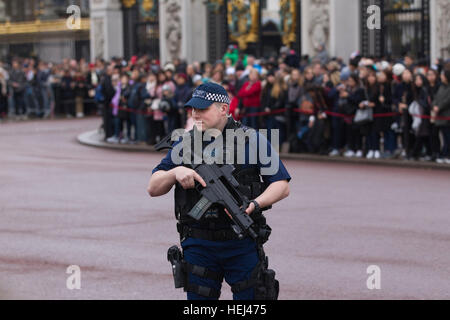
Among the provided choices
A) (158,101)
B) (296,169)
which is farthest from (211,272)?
(158,101)

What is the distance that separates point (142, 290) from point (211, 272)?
276cm

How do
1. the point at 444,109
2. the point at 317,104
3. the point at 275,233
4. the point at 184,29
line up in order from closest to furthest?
the point at 275,233, the point at 444,109, the point at 317,104, the point at 184,29

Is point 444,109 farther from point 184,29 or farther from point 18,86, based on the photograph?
point 18,86

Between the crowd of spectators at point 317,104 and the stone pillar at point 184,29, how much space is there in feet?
22.8

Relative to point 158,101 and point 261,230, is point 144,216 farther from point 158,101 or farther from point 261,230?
point 158,101

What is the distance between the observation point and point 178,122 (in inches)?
953

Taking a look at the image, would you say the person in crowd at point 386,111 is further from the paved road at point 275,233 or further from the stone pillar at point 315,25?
the stone pillar at point 315,25

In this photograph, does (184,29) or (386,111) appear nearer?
(386,111)

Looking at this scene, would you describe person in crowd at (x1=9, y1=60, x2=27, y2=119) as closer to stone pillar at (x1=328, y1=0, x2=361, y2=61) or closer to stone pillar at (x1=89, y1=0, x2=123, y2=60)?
stone pillar at (x1=89, y1=0, x2=123, y2=60)

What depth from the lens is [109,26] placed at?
1480 inches

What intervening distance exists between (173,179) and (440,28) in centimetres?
2142

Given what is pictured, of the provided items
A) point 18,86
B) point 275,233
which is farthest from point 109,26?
point 275,233

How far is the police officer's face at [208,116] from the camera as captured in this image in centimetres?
644

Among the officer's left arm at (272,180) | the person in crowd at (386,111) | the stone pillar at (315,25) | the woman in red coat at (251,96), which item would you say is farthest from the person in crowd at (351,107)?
the officer's left arm at (272,180)
